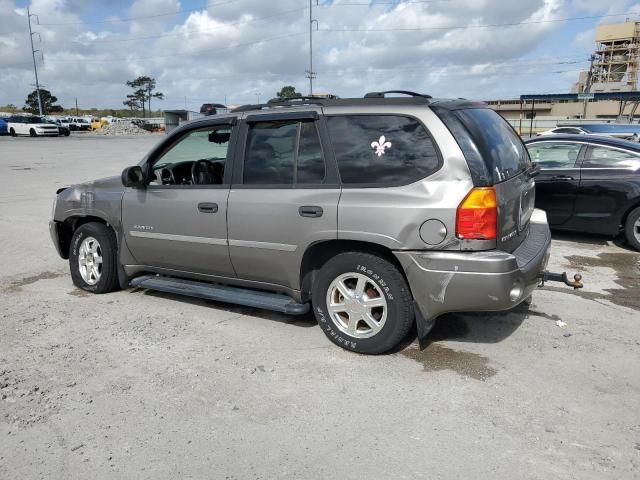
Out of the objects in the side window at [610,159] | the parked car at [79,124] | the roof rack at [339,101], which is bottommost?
the side window at [610,159]

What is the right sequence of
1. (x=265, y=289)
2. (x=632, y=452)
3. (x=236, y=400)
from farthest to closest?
(x=265, y=289) → (x=236, y=400) → (x=632, y=452)

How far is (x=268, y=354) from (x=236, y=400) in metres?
0.69

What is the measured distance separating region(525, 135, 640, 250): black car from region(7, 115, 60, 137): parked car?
44.4 metres

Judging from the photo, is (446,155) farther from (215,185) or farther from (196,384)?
(196,384)

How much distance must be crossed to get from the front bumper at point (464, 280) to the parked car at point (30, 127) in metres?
46.7

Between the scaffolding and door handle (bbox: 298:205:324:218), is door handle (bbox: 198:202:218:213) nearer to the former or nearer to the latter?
door handle (bbox: 298:205:324:218)

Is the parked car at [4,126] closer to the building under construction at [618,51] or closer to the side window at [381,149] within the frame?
the side window at [381,149]

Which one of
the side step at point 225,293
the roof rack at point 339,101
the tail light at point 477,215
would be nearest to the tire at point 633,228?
the roof rack at point 339,101

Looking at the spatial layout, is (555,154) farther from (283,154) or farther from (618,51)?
(618,51)

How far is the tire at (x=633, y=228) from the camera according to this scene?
7.20 m

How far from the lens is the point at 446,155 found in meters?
3.57

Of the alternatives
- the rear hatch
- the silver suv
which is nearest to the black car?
the silver suv

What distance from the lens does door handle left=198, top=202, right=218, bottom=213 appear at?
4469 mm

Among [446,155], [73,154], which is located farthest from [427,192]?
[73,154]
